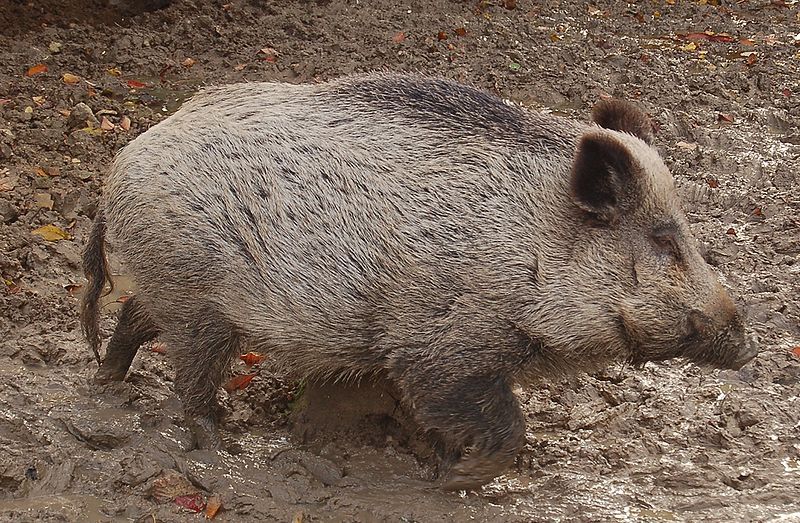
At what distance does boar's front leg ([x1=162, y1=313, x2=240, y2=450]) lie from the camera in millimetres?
4051

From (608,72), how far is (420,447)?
4.70m

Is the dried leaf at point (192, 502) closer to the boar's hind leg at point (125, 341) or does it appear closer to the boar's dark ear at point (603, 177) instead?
the boar's hind leg at point (125, 341)

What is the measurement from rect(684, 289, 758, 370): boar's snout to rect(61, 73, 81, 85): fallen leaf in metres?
5.52

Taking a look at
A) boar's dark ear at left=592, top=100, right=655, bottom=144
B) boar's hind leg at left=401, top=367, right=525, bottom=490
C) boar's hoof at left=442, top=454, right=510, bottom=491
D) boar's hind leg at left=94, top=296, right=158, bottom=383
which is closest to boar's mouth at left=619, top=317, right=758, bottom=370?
boar's hind leg at left=401, top=367, right=525, bottom=490

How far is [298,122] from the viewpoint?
13.0 feet

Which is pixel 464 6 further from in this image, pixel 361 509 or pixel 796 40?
pixel 361 509

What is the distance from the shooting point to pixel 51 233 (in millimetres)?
5594

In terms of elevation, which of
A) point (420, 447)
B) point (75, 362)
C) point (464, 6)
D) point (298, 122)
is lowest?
point (75, 362)

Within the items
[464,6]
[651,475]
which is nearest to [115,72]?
[464,6]

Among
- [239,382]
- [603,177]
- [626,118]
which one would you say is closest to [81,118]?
[239,382]

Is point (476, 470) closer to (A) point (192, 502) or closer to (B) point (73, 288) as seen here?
(A) point (192, 502)

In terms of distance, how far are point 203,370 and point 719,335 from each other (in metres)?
2.08

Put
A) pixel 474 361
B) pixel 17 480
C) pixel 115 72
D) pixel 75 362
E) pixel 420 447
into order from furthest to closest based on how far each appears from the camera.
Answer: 1. pixel 115 72
2. pixel 75 362
3. pixel 420 447
4. pixel 17 480
5. pixel 474 361

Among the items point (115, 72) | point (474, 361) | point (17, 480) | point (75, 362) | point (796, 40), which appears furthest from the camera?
point (796, 40)
